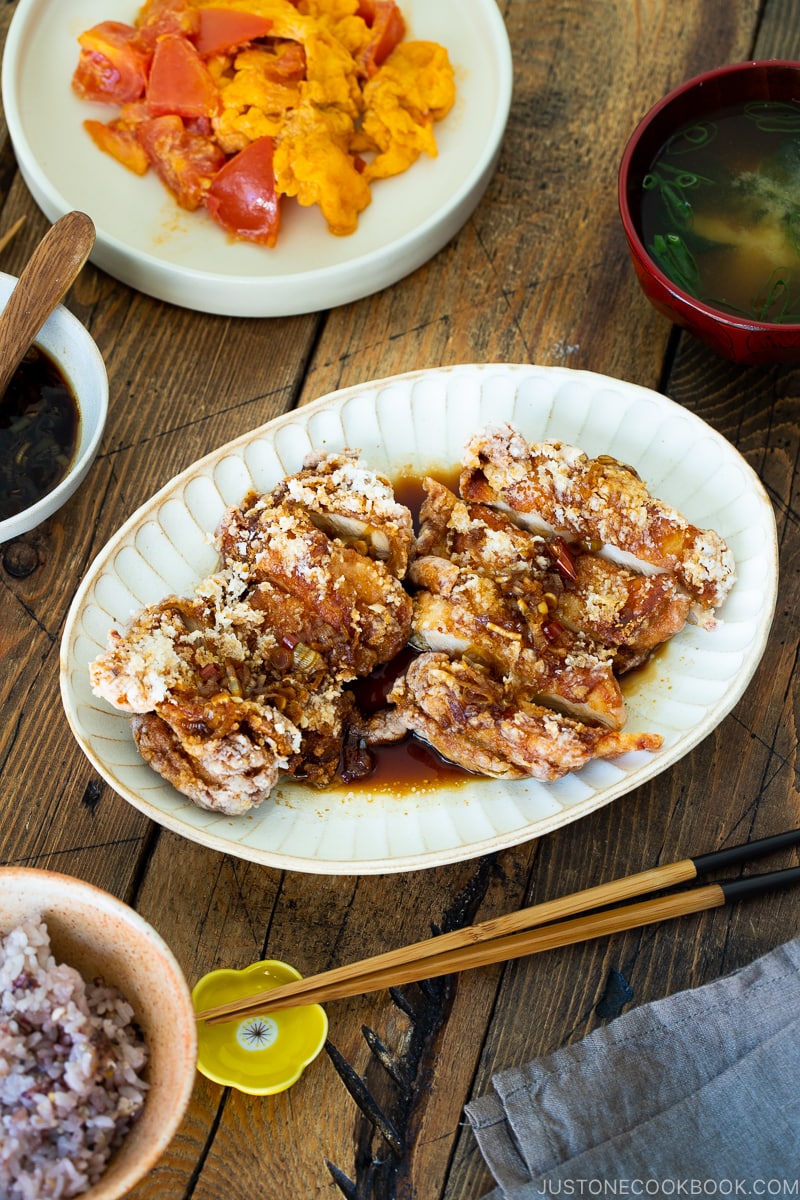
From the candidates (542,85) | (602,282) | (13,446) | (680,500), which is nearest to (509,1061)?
(680,500)

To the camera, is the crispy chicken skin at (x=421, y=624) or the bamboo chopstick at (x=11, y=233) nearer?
the crispy chicken skin at (x=421, y=624)

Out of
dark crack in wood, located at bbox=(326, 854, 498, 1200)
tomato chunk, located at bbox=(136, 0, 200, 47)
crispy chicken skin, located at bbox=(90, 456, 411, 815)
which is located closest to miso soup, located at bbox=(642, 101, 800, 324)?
crispy chicken skin, located at bbox=(90, 456, 411, 815)

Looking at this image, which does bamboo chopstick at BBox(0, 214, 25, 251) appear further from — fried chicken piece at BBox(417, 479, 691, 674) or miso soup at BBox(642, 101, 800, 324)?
miso soup at BBox(642, 101, 800, 324)

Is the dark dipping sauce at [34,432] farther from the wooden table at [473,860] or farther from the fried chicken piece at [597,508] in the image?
the fried chicken piece at [597,508]

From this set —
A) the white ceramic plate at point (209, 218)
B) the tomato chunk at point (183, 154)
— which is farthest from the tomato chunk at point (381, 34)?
the tomato chunk at point (183, 154)

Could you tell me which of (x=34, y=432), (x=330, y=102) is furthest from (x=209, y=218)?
(x=34, y=432)

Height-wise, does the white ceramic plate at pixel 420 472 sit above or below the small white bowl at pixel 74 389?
below
